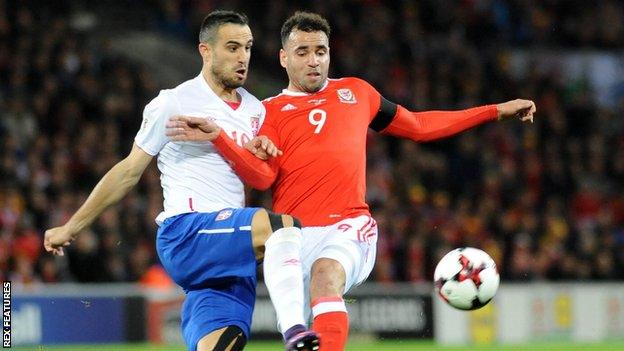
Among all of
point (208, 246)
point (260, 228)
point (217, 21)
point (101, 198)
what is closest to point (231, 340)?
point (208, 246)

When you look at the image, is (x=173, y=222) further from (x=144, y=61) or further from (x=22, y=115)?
A: (x=144, y=61)

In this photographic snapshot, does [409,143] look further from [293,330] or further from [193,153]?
[293,330]

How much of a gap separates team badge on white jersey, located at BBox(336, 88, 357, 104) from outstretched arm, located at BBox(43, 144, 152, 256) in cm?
126

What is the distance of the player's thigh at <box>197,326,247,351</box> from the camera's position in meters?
6.74

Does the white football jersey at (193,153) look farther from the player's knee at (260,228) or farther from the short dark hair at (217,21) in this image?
the player's knee at (260,228)

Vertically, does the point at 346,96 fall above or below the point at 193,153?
above

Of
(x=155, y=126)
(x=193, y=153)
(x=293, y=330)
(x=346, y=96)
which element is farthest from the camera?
(x=346, y=96)

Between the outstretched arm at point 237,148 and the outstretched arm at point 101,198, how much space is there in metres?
0.29

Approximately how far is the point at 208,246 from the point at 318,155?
0.92 metres

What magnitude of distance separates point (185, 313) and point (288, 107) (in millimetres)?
1321

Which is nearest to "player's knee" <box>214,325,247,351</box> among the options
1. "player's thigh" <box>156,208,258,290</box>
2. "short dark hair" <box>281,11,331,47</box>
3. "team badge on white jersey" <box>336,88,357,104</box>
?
"player's thigh" <box>156,208,258,290</box>

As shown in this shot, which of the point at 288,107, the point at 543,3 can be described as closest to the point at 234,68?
the point at 288,107

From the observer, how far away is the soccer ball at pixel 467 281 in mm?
7293

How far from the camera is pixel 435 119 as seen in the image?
7707 mm
